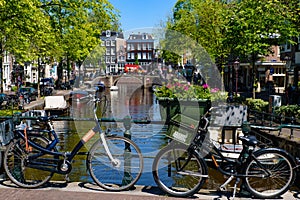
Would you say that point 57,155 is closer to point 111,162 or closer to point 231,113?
point 111,162

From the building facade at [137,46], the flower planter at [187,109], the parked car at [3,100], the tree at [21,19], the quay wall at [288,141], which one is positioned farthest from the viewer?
the parked car at [3,100]

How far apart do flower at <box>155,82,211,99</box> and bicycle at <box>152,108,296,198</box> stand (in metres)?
5.43

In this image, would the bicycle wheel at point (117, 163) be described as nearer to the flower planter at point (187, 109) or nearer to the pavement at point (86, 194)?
the pavement at point (86, 194)

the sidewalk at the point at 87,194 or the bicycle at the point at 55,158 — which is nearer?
the sidewalk at the point at 87,194

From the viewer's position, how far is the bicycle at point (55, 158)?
18.0 ft

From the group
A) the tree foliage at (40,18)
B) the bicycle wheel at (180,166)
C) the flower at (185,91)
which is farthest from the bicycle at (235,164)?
the tree foliage at (40,18)

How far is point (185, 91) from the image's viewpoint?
1123 cm

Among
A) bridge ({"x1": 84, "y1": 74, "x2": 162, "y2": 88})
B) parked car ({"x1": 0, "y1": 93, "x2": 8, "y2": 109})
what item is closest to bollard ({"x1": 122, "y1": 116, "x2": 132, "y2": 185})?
bridge ({"x1": 84, "y1": 74, "x2": 162, "y2": 88})

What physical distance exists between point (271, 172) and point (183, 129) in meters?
1.33

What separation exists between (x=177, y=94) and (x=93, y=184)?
6042 millimetres

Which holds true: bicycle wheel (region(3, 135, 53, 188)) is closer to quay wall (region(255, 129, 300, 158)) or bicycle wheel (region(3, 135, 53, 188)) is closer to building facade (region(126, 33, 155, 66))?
building facade (region(126, 33, 155, 66))

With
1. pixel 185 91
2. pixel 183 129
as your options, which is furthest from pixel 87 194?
pixel 185 91

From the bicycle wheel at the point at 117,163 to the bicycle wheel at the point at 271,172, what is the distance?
151cm

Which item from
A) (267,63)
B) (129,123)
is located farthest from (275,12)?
(267,63)
